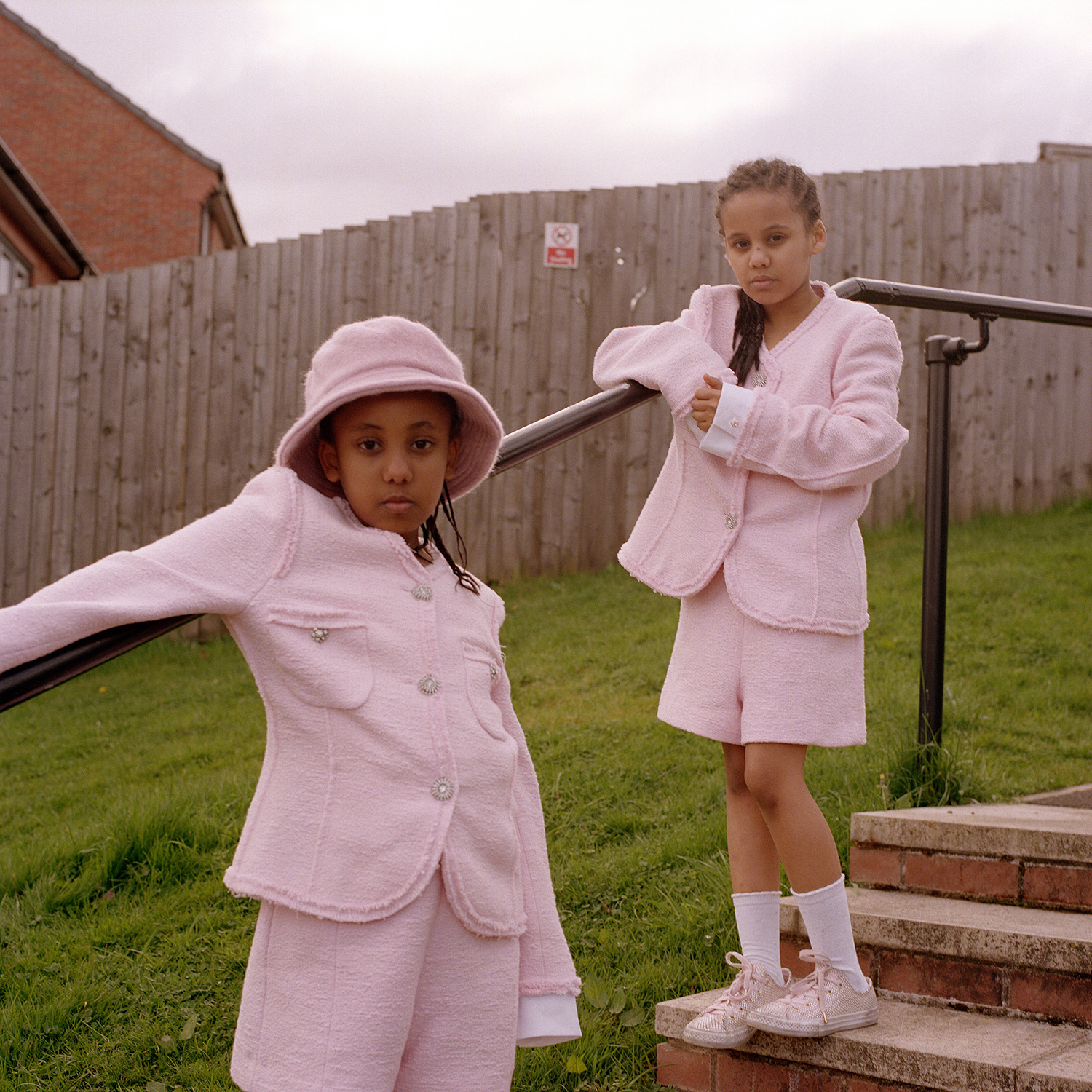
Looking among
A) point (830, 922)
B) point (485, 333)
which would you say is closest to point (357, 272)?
point (485, 333)

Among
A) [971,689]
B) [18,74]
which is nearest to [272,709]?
[971,689]

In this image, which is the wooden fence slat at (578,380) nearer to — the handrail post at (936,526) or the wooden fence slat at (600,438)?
the wooden fence slat at (600,438)

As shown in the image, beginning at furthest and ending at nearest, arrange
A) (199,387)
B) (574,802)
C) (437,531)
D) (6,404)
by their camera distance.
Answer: (6,404)
(199,387)
(574,802)
(437,531)

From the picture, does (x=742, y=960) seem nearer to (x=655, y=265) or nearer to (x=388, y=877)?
(x=388, y=877)

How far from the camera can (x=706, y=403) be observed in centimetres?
208

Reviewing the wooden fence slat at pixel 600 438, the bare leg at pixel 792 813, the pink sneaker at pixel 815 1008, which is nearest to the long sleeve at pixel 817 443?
the bare leg at pixel 792 813

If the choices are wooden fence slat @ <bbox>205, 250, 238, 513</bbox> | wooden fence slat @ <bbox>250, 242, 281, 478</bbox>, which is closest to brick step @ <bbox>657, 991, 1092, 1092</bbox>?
wooden fence slat @ <bbox>250, 242, 281, 478</bbox>

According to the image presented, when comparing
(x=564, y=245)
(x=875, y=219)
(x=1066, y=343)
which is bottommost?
(x=1066, y=343)

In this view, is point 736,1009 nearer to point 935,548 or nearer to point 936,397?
point 935,548

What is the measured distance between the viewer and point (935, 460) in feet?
10.3

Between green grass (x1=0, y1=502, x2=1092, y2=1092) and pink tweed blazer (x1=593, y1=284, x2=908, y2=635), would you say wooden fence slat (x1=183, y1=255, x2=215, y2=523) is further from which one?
pink tweed blazer (x1=593, y1=284, x2=908, y2=635)

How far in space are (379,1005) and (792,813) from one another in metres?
0.92

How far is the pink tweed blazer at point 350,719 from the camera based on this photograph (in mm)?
1375

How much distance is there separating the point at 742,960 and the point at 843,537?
2.54 feet
